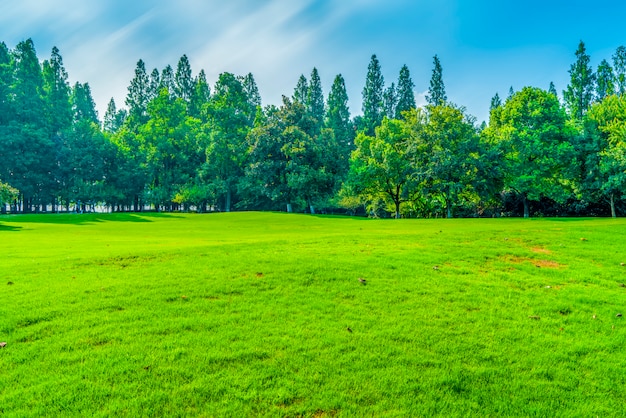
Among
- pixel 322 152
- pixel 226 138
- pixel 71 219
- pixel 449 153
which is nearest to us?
pixel 71 219

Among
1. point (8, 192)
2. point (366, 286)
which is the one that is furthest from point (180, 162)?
point (366, 286)

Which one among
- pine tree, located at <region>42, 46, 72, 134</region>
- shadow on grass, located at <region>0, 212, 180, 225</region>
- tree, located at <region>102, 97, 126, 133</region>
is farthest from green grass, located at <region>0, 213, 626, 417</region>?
tree, located at <region>102, 97, 126, 133</region>

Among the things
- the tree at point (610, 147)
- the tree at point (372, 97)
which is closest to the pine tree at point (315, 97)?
the tree at point (372, 97)

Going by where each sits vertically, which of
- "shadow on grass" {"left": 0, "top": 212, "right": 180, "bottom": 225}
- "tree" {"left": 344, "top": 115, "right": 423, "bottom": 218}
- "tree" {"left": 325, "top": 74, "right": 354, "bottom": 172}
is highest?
"tree" {"left": 325, "top": 74, "right": 354, "bottom": 172}

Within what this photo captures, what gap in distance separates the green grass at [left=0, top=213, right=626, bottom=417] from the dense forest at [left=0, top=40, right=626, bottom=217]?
1229 inches

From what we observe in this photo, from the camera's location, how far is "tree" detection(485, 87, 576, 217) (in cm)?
3694

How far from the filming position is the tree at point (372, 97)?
77.8m

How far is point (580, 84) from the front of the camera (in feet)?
202

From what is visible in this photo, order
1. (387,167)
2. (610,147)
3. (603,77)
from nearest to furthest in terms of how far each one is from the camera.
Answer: (610,147), (387,167), (603,77)

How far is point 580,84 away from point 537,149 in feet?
116

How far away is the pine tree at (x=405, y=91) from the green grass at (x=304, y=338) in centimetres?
7367

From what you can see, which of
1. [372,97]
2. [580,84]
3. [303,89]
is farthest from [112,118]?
[580,84]

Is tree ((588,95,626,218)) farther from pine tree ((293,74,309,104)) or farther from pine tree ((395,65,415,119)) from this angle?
pine tree ((293,74,309,104))

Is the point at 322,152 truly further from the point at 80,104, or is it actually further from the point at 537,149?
the point at 80,104
